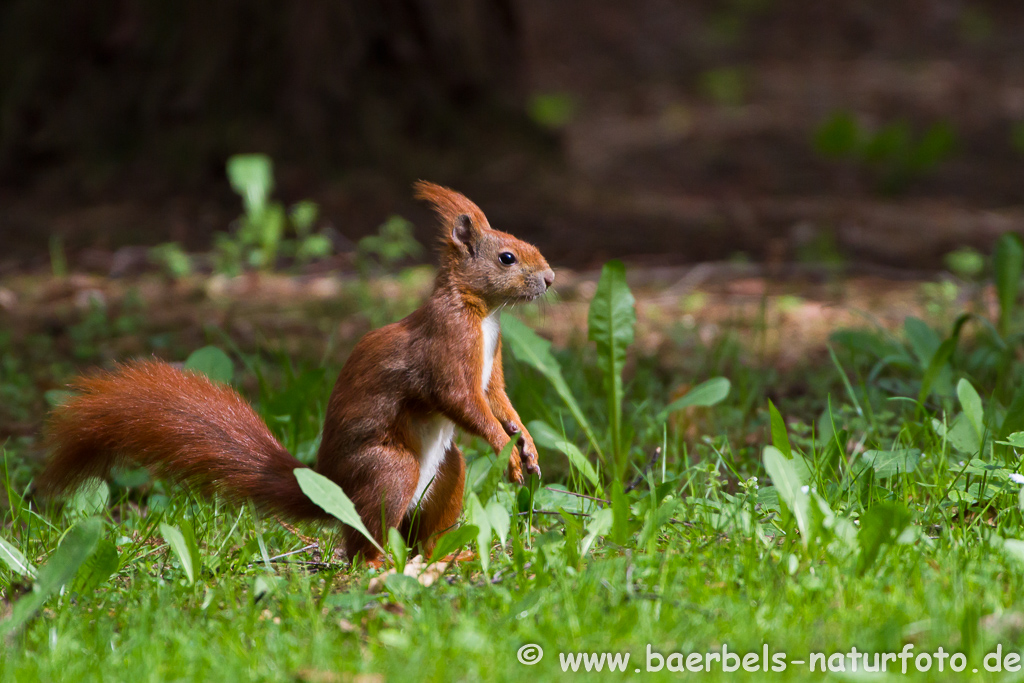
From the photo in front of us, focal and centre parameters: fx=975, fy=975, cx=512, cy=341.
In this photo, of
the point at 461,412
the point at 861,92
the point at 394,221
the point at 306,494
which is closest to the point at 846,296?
the point at 394,221

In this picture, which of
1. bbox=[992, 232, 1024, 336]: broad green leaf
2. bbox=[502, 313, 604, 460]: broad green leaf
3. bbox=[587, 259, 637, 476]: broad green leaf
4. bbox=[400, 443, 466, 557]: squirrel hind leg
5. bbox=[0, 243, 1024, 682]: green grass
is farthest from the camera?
bbox=[992, 232, 1024, 336]: broad green leaf

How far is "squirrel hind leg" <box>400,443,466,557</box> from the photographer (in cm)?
209

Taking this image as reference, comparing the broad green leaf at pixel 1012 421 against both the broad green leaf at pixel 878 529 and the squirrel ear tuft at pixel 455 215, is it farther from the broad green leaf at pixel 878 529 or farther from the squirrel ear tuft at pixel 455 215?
the squirrel ear tuft at pixel 455 215

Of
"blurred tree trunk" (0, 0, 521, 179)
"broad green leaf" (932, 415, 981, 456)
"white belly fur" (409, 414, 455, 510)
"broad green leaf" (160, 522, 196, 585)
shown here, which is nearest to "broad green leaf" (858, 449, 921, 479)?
"broad green leaf" (932, 415, 981, 456)

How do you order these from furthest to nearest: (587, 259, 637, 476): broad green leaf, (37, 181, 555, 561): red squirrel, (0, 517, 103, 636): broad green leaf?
(587, 259, 637, 476): broad green leaf, (37, 181, 555, 561): red squirrel, (0, 517, 103, 636): broad green leaf

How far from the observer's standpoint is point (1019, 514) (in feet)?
6.57

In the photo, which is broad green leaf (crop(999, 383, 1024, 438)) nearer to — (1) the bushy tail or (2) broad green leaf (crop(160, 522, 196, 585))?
(1) the bushy tail

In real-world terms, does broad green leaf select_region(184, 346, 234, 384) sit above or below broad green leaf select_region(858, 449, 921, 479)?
below

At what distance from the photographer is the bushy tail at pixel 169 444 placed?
2012 mm

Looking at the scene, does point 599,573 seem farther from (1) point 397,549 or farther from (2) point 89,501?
(2) point 89,501

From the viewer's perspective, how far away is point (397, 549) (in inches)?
74.6

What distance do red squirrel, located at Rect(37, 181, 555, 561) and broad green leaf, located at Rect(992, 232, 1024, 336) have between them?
1.78 meters

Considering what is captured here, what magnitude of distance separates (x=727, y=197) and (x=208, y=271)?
3537mm

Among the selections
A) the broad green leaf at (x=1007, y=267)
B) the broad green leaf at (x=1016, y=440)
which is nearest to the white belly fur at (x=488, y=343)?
the broad green leaf at (x=1016, y=440)
